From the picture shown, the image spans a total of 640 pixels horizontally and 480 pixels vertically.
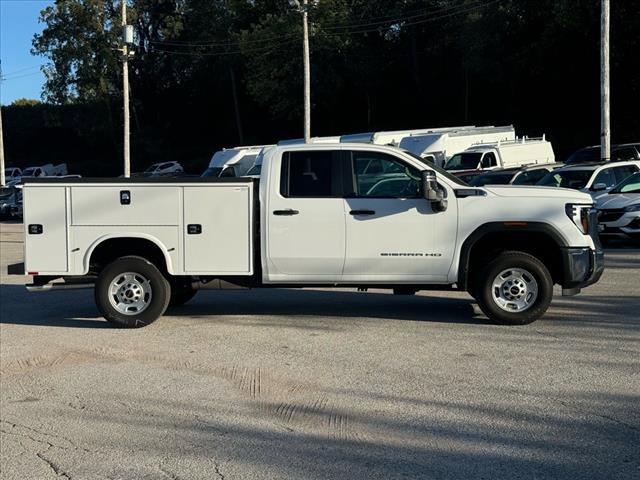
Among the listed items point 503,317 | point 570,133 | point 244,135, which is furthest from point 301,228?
point 244,135

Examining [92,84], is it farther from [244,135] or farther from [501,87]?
[501,87]

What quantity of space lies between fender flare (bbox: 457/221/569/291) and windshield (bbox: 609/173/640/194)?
30.6ft

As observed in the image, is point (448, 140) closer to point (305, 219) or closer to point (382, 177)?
point (382, 177)

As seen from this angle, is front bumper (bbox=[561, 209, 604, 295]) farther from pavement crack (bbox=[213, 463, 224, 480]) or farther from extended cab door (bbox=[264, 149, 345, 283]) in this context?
pavement crack (bbox=[213, 463, 224, 480])

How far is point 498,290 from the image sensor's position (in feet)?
30.2

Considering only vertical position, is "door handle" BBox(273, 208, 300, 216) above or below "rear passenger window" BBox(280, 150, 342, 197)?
below

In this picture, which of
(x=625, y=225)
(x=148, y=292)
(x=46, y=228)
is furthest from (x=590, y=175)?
(x=46, y=228)

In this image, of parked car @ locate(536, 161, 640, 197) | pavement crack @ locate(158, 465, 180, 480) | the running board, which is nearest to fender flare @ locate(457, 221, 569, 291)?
the running board

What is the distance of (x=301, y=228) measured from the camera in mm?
9312

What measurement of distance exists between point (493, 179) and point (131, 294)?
1463cm

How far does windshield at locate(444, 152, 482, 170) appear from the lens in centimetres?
2784

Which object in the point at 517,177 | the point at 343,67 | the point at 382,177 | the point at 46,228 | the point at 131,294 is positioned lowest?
the point at 131,294

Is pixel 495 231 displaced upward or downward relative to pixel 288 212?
downward

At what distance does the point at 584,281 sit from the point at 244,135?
5734 cm
